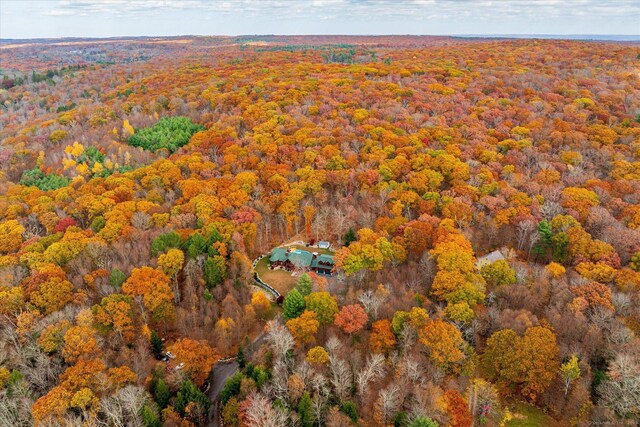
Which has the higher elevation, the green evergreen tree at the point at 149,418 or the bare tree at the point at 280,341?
the bare tree at the point at 280,341

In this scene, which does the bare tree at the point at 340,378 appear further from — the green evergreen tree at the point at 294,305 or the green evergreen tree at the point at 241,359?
the green evergreen tree at the point at 241,359

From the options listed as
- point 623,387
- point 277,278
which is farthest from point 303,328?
point 623,387

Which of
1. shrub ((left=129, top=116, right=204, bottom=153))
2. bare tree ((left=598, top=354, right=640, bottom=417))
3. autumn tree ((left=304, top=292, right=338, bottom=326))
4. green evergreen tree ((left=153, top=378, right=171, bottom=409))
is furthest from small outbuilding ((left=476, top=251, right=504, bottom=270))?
shrub ((left=129, top=116, right=204, bottom=153))

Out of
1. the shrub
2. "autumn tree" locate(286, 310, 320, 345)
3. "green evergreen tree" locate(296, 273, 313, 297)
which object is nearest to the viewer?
"autumn tree" locate(286, 310, 320, 345)

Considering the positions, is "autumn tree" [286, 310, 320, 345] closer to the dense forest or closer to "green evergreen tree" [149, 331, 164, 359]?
the dense forest

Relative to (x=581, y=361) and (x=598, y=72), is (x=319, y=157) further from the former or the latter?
(x=598, y=72)

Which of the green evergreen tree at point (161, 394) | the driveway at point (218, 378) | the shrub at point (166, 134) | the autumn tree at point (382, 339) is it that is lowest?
the driveway at point (218, 378)

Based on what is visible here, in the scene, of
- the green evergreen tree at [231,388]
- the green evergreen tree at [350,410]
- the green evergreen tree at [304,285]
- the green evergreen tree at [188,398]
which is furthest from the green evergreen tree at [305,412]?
the green evergreen tree at [304,285]
